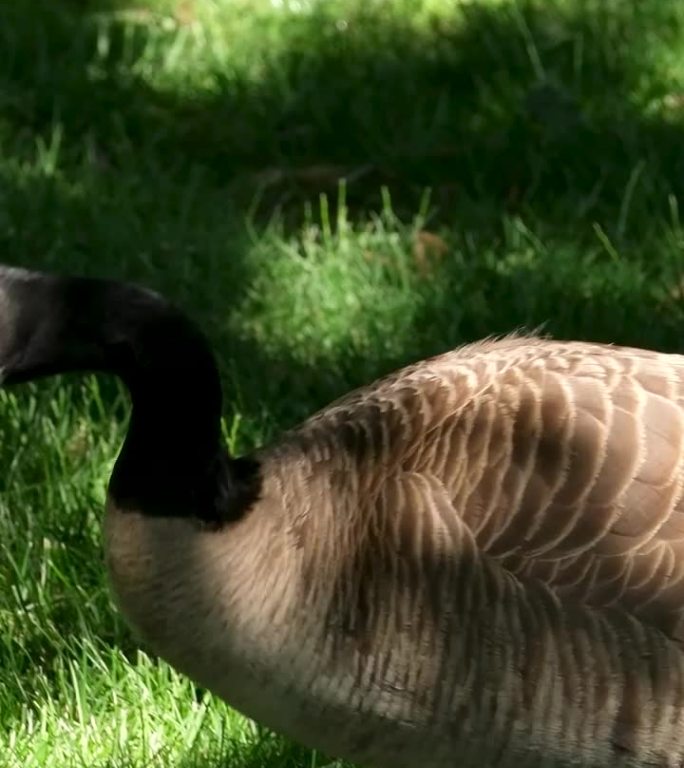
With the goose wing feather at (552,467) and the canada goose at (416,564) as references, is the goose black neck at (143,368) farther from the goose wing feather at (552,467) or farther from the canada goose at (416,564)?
the goose wing feather at (552,467)

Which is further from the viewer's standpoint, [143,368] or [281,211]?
[281,211]

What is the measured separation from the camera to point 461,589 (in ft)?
8.65

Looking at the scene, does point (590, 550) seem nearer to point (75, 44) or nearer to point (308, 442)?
point (308, 442)

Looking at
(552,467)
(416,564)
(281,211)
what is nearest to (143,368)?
(416,564)

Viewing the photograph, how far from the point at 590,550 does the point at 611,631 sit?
0.13 m

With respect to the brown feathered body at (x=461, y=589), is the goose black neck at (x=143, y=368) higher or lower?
higher

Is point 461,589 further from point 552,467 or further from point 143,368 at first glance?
point 143,368

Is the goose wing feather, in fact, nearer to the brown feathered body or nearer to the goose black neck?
the brown feathered body

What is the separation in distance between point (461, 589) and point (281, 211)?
8.27 feet

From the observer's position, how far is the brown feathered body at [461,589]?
2633mm

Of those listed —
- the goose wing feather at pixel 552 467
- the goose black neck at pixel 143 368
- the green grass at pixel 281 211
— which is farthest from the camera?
the green grass at pixel 281 211

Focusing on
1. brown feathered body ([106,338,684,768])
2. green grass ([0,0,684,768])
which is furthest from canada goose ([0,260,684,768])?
green grass ([0,0,684,768])

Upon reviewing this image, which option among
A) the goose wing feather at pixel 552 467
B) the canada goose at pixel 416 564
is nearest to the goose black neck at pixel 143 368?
the canada goose at pixel 416 564

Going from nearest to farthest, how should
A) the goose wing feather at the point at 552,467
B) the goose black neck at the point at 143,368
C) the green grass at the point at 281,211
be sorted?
the goose black neck at the point at 143,368
the goose wing feather at the point at 552,467
the green grass at the point at 281,211
